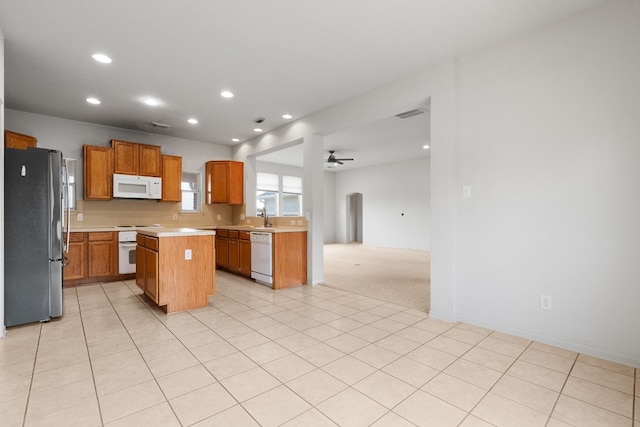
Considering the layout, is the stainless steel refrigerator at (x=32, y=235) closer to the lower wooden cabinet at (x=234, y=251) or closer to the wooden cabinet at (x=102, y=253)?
the wooden cabinet at (x=102, y=253)

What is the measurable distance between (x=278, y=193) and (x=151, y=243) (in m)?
7.30

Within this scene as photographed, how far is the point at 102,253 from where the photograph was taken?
5082 mm

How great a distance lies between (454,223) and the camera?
3.28m

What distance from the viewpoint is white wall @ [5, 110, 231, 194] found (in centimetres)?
493

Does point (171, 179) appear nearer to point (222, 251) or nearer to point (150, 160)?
point (150, 160)

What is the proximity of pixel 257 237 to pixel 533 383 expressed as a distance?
398cm

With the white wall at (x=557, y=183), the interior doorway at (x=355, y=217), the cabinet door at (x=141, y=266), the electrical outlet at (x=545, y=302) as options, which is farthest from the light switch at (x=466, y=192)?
the interior doorway at (x=355, y=217)

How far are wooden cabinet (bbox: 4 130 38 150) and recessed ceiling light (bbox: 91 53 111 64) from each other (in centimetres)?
214

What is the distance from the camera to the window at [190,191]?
6668 millimetres

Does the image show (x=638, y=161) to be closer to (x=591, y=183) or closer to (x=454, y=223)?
(x=591, y=183)

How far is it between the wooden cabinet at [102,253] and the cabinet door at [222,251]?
177cm

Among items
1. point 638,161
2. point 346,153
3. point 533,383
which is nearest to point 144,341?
point 533,383

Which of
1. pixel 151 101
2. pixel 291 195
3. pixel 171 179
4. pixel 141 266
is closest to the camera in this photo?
pixel 141 266

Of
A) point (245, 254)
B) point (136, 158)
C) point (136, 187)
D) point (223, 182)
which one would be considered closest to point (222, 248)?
point (245, 254)
